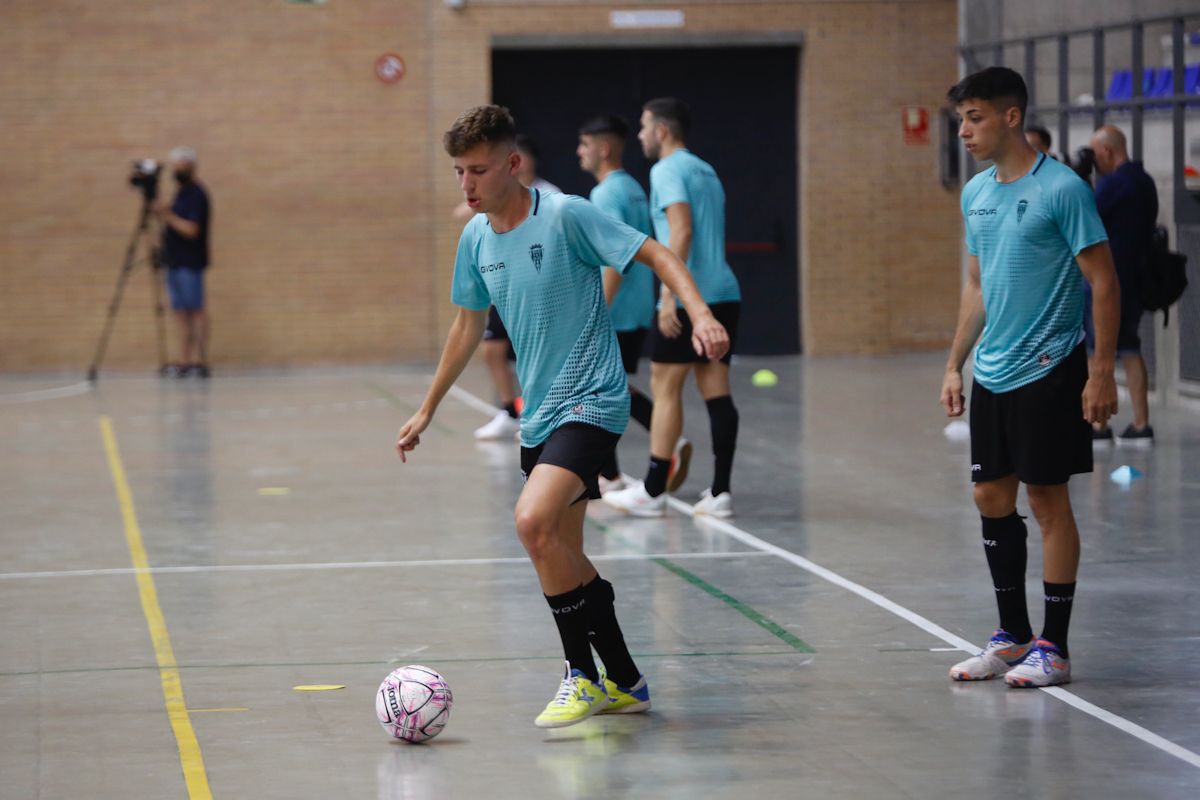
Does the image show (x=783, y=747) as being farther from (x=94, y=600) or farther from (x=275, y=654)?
(x=94, y=600)

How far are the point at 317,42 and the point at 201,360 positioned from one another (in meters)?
3.68

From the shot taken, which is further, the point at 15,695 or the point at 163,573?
the point at 163,573

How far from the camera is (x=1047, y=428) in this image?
5.89 metres

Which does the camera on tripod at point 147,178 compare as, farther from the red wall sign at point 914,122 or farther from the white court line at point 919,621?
the white court line at point 919,621

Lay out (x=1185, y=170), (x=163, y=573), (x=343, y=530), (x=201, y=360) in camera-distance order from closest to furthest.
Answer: (x=163, y=573), (x=343, y=530), (x=1185, y=170), (x=201, y=360)

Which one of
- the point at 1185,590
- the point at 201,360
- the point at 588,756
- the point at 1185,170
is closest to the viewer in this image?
the point at 588,756

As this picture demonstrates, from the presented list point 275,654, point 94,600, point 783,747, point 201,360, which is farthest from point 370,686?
point 201,360

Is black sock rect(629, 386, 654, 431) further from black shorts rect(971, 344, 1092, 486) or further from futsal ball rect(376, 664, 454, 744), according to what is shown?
futsal ball rect(376, 664, 454, 744)

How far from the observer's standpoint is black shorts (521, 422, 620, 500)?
5434mm

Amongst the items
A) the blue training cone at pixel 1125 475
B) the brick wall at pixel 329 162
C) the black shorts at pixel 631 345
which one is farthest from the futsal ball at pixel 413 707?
the brick wall at pixel 329 162

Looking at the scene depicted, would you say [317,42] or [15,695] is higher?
[317,42]

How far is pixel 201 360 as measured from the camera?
1898 cm

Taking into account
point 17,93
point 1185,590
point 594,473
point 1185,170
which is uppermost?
point 17,93

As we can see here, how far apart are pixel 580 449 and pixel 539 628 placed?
1775mm
